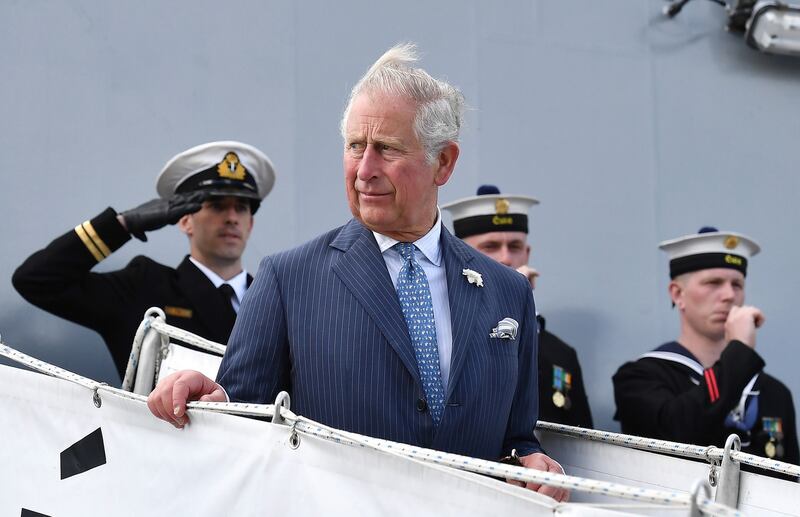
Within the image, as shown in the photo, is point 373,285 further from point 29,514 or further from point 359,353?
point 29,514

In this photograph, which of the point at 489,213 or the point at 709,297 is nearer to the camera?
the point at 489,213

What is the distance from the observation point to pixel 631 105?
4.47m

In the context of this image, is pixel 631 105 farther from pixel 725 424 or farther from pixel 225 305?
pixel 225 305

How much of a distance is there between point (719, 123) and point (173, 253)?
2255 millimetres

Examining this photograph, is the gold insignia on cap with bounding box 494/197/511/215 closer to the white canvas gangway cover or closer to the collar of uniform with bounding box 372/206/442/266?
the white canvas gangway cover

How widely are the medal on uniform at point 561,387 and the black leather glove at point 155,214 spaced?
129 centimetres

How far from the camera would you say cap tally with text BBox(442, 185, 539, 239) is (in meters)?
3.82

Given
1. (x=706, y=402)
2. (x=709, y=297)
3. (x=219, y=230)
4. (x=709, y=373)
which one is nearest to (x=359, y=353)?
(x=219, y=230)

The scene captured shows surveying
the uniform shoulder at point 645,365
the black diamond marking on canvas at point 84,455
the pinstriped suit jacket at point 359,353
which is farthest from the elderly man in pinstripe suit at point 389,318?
the uniform shoulder at point 645,365

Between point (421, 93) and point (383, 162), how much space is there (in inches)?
5.8

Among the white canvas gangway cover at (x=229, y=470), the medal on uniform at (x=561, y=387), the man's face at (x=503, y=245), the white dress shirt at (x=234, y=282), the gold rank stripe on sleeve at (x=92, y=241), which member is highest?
the man's face at (x=503, y=245)

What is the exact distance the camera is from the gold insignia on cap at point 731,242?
4.05m

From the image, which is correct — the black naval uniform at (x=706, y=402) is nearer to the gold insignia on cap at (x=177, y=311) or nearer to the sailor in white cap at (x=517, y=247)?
the sailor in white cap at (x=517, y=247)

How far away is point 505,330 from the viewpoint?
2186 mm
